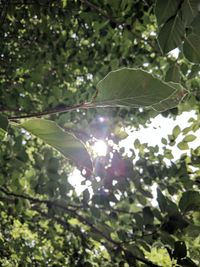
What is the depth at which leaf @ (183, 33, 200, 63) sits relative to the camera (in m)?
0.88

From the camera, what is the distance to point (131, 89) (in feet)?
1.86

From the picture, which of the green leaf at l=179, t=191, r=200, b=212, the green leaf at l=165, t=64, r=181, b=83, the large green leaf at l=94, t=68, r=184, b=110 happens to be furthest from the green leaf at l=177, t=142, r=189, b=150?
the large green leaf at l=94, t=68, r=184, b=110

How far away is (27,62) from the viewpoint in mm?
3062

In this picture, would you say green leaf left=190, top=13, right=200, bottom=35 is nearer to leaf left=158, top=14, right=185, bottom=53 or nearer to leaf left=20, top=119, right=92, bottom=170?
leaf left=158, top=14, right=185, bottom=53

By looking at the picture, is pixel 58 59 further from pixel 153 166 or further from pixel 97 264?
pixel 97 264

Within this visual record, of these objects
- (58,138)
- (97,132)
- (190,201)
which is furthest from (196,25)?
(97,132)

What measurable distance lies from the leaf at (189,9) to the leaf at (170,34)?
0.02m

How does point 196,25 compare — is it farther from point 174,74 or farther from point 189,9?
point 174,74

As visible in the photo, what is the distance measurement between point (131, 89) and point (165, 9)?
11.8 inches

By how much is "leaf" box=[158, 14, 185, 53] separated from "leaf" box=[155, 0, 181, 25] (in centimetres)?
3

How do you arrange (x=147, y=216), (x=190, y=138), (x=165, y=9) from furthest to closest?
(x=190, y=138), (x=147, y=216), (x=165, y=9)

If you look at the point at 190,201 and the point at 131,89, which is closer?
the point at 131,89

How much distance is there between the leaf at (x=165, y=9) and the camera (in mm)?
764

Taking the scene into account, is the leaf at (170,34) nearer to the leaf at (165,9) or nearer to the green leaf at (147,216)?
the leaf at (165,9)
